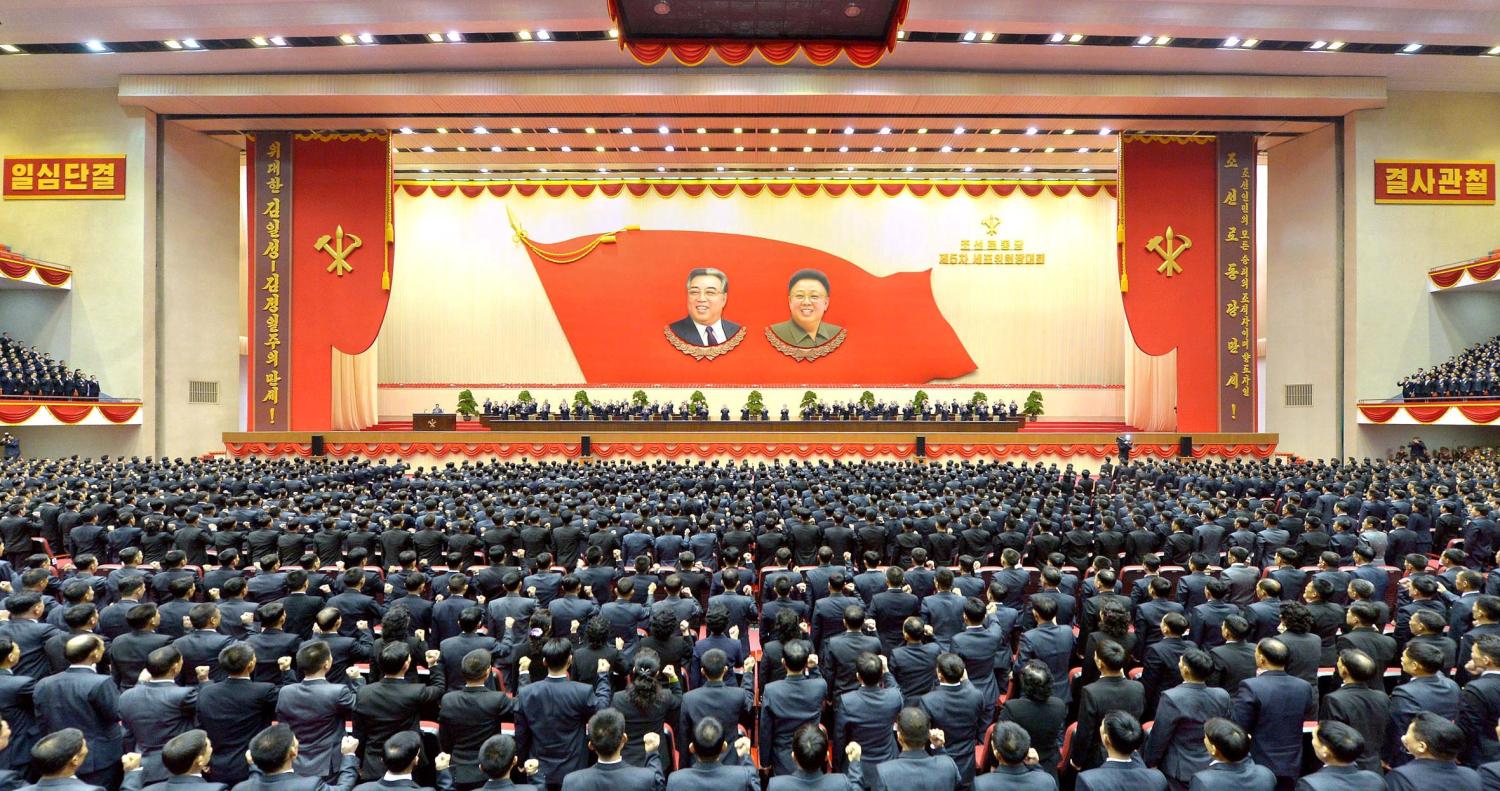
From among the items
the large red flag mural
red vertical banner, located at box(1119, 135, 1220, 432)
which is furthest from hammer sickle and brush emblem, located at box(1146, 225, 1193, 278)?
the large red flag mural

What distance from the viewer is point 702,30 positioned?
38.0 feet

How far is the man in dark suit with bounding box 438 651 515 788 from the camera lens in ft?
10.5

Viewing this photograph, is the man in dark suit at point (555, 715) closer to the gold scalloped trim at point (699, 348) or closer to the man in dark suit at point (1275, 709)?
the man in dark suit at point (1275, 709)

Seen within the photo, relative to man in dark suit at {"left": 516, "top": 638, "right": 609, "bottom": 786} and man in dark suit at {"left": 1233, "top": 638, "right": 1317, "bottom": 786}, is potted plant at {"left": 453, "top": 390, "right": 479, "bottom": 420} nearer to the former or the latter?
man in dark suit at {"left": 516, "top": 638, "right": 609, "bottom": 786}

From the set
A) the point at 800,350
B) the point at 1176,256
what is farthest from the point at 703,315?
the point at 1176,256

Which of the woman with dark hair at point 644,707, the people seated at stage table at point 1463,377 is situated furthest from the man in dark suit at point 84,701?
the people seated at stage table at point 1463,377

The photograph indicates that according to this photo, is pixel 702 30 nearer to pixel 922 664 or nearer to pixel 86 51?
pixel 922 664

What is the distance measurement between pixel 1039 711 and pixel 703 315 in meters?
19.6

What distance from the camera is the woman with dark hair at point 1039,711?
325 centimetres

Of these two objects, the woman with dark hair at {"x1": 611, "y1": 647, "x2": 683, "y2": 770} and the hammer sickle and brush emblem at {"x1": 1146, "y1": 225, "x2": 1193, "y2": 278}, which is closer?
the woman with dark hair at {"x1": 611, "y1": 647, "x2": 683, "y2": 770}

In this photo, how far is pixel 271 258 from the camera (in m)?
17.5

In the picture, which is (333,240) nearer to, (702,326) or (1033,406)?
(702,326)

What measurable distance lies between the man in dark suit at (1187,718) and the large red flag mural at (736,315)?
62.9 ft

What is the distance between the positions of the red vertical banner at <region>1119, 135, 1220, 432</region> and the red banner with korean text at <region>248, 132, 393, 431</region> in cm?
1711
